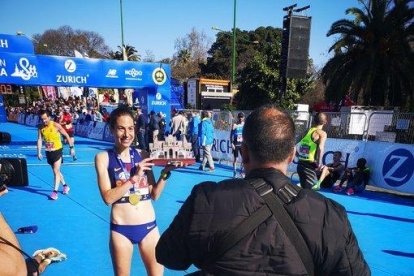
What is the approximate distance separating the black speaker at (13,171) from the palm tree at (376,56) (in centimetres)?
2041

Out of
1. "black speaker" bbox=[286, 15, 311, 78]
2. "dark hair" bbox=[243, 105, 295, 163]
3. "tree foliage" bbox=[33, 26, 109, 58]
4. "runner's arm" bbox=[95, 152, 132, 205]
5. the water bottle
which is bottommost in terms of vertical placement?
the water bottle

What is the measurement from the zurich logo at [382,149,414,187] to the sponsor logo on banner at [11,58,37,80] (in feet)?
45.7

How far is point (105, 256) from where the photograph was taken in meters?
4.76

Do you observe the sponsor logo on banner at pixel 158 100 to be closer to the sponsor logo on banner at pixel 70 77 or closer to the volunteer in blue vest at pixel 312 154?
the sponsor logo on banner at pixel 70 77

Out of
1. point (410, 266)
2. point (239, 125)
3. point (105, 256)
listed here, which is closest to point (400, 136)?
point (239, 125)

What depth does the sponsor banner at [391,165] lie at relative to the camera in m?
8.86

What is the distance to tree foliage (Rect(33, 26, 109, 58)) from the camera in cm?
5244

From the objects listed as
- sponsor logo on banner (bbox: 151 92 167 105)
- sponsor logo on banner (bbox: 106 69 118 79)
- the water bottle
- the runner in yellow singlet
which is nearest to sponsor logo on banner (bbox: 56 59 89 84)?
sponsor logo on banner (bbox: 106 69 118 79)

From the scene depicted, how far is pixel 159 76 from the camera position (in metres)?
17.0

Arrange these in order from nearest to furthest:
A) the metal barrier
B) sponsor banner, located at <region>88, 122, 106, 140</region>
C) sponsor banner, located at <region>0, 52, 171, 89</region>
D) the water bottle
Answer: the water bottle
the metal barrier
sponsor banner, located at <region>0, 52, 171, 89</region>
sponsor banner, located at <region>88, 122, 106, 140</region>

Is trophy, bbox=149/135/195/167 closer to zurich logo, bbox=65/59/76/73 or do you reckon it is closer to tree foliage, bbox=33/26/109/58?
zurich logo, bbox=65/59/76/73

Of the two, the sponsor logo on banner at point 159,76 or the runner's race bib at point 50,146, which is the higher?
the sponsor logo on banner at point 159,76

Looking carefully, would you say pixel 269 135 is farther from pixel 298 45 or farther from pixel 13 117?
pixel 13 117

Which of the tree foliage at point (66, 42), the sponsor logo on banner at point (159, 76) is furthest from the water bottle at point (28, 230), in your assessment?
the tree foliage at point (66, 42)
